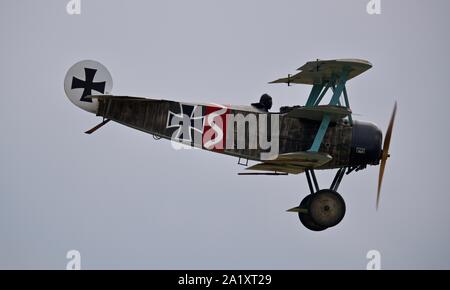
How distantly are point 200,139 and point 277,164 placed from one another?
1.65m

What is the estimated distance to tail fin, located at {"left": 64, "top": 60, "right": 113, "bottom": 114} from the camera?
104 feet

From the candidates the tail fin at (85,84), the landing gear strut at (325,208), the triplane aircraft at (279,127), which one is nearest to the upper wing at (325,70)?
the triplane aircraft at (279,127)

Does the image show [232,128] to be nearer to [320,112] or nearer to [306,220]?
[320,112]

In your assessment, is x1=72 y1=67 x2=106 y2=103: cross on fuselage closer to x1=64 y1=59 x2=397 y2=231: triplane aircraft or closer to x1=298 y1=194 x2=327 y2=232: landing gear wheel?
x1=64 y1=59 x2=397 y2=231: triplane aircraft

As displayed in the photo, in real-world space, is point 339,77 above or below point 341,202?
above

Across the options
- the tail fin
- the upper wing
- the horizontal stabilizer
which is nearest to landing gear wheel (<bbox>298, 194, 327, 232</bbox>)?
the horizontal stabilizer

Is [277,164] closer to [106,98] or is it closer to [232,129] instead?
[232,129]

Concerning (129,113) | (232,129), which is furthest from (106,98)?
(232,129)

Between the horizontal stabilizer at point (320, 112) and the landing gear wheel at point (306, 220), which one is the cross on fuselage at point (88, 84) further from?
the landing gear wheel at point (306, 220)

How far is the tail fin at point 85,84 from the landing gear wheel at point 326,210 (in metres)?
4.86

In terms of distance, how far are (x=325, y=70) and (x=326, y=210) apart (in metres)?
2.88

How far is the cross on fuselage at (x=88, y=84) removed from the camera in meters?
31.7

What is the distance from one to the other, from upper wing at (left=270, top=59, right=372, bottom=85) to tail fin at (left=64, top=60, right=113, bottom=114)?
3945 mm

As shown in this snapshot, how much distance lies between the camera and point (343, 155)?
32.7m
